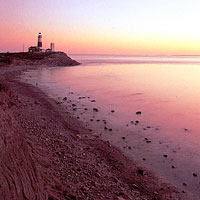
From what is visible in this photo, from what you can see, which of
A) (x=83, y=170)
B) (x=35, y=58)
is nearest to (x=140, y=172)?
(x=83, y=170)

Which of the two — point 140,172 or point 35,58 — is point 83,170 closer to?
point 140,172

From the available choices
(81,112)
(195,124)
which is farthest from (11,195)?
(195,124)

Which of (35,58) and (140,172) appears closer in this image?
(140,172)

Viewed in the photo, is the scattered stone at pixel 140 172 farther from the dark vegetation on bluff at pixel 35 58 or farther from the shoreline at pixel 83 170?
the dark vegetation on bluff at pixel 35 58

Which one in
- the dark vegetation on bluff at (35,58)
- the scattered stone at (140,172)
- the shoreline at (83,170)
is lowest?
the scattered stone at (140,172)

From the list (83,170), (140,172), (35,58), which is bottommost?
(140,172)

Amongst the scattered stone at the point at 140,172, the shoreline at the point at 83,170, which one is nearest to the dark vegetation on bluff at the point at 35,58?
the shoreline at the point at 83,170

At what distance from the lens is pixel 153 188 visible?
21.7ft

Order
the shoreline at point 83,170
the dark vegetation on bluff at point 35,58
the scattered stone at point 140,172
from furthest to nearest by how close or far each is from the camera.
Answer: the dark vegetation on bluff at point 35,58 < the scattered stone at point 140,172 < the shoreline at point 83,170

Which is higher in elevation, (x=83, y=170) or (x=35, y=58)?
(x=35, y=58)

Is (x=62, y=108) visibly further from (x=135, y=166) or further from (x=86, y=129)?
(x=135, y=166)

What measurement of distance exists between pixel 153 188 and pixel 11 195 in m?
4.28

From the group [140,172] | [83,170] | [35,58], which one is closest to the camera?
[83,170]

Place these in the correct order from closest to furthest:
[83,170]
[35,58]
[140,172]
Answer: [83,170], [140,172], [35,58]
